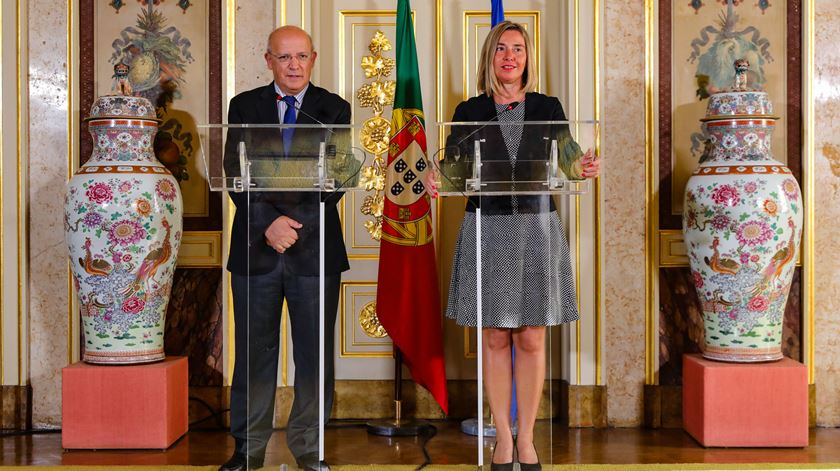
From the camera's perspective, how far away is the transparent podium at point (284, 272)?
9.30 feet

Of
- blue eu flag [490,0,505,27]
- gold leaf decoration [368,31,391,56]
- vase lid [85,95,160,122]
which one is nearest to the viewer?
vase lid [85,95,160,122]

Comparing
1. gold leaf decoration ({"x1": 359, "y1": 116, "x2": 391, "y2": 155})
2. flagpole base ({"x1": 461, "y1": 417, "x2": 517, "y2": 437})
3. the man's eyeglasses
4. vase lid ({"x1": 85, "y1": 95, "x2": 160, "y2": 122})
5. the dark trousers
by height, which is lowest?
flagpole base ({"x1": 461, "y1": 417, "x2": 517, "y2": 437})

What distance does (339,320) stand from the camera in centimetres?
296

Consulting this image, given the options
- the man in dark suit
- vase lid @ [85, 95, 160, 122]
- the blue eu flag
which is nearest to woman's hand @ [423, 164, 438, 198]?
the man in dark suit

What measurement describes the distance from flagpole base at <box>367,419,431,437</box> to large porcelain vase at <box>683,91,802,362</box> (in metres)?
1.30

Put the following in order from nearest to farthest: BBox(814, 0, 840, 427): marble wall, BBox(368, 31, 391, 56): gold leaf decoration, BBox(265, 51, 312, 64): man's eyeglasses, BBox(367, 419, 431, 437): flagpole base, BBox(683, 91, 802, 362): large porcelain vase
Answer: BBox(265, 51, 312, 64): man's eyeglasses
BBox(367, 419, 431, 437): flagpole base
BBox(683, 91, 802, 362): large porcelain vase
BBox(814, 0, 840, 427): marble wall
BBox(368, 31, 391, 56): gold leaf decoration

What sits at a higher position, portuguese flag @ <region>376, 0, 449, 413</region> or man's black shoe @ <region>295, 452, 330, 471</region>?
portuguese flag @ <region>376, 0, 449, 413</region>

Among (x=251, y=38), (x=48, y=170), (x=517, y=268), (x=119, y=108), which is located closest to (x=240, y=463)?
(x=517, y=268)

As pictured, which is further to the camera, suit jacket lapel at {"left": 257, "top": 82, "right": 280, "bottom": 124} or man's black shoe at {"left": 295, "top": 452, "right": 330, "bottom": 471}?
suit jacket lapel at {"left": 257, "top": 82, "right": 280, "bottom": 124}

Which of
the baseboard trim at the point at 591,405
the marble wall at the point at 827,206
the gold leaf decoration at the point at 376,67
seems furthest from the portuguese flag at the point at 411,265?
the marble wall at the point at 827,206

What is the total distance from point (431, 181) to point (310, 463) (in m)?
0.92

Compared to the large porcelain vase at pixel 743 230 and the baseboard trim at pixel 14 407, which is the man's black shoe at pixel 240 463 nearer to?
the baseboard trim at pixel 14 407

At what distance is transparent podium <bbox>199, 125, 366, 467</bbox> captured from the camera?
284cm

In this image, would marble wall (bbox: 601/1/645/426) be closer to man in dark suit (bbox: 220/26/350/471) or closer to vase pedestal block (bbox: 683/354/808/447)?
vase pedestal block (bbox: 683/354/808/447)
